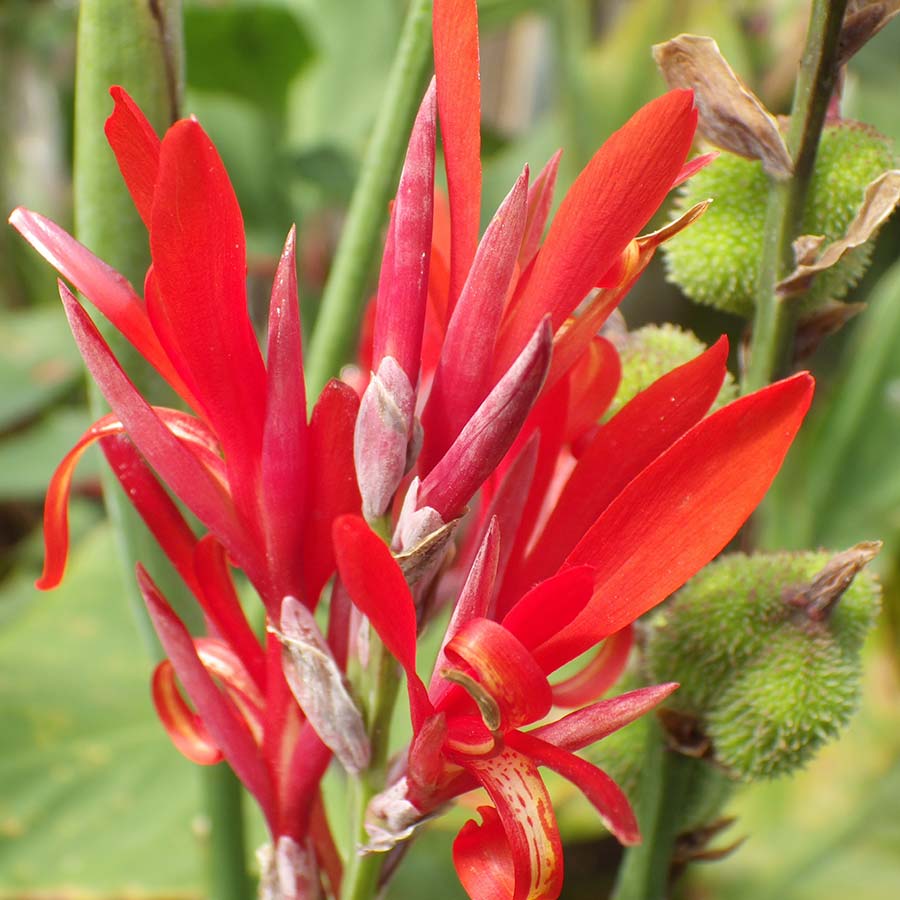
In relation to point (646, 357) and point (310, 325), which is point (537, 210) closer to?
point (646, 357)

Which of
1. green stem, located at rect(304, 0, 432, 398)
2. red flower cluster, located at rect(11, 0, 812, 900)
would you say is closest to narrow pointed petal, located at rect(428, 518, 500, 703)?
red flower cluster, located at rect(11, 0, 812, 900)

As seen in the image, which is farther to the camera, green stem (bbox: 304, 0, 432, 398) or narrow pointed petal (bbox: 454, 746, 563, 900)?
green stem (bbox: 304, 0, 432, 398)

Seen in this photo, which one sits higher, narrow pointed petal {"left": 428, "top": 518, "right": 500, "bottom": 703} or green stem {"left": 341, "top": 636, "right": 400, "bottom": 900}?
narrow pointed petal {"left": 428, "top": 518, "right": 500, "bottom": 703}

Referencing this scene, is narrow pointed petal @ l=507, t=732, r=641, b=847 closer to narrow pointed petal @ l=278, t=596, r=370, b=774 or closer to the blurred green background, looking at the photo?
narrow pointed petal @ l=278, t=596, r=370, b=774

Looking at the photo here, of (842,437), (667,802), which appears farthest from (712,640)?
(842,437)

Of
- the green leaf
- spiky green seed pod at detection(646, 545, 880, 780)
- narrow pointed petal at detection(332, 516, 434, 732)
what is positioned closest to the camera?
narrow pointed petal at detection(332, 516, 434, 732)

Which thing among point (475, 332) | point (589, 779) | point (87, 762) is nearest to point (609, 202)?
point (475, 332)
